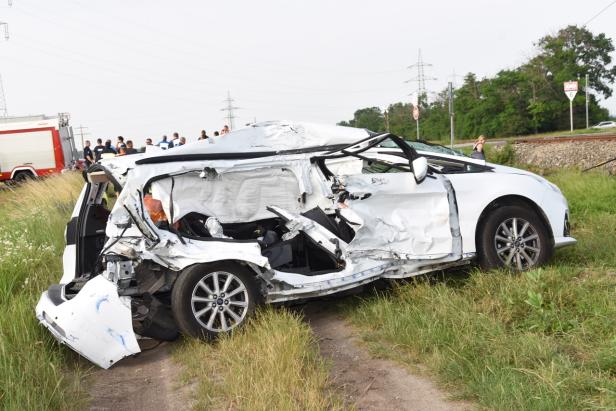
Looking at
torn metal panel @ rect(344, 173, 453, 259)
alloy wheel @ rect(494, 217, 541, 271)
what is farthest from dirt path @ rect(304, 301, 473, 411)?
alloy wheel @ rect(494, 217, 541, 271)

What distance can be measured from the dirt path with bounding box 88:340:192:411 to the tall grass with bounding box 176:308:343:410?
0.14m

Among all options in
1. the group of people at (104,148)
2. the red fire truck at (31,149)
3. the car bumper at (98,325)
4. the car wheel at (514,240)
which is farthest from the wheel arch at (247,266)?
the red fire truck at (31,149)

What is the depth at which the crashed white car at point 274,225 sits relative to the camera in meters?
5.00

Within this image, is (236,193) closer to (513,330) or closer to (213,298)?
(213,298)

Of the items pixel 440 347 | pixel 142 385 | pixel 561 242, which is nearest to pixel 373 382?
pixel 440 347

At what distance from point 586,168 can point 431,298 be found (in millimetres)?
10823

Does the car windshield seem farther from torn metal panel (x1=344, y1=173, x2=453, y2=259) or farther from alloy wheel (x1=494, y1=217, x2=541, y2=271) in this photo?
alloy wheel (x1=494, y1=217, x2=541, y2=271)

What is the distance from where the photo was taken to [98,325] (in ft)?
14.9

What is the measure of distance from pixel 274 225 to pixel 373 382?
2.35m

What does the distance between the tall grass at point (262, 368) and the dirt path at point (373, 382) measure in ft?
0.53

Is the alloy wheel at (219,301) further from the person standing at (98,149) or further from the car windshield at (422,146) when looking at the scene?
the person standing at (98,149)

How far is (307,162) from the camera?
6047 millimetres

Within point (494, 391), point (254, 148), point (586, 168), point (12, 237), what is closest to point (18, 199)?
point (12, 237)

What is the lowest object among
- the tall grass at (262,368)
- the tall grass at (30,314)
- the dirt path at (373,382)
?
the dirt path at (373,382)
